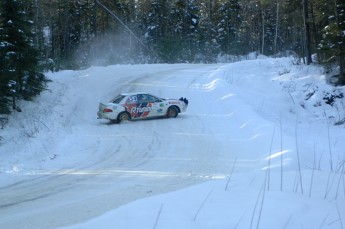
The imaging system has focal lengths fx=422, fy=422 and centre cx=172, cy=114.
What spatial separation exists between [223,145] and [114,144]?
3.90 m

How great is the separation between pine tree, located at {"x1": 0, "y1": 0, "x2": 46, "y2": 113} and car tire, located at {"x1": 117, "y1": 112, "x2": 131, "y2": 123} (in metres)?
5.93

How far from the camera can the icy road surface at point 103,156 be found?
28.3 feet

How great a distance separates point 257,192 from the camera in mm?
6727

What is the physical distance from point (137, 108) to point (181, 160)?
7.42m

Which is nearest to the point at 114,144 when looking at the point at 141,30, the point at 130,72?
the point at 130,72

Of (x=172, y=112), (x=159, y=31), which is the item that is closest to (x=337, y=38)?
(x=172, y=112)

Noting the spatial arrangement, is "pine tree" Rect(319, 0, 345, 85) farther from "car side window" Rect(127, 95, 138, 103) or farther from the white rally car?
"car side window" Rect(127, 95, 138, 103)

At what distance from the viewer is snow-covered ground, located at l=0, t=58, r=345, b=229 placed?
19.4ft

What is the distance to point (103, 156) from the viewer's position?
13.5 meters

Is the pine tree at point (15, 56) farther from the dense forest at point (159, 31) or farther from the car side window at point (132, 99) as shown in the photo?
the dense forest at point (159, 31)

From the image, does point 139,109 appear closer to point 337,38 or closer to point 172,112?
point 172,112

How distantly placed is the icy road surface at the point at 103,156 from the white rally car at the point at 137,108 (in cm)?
43

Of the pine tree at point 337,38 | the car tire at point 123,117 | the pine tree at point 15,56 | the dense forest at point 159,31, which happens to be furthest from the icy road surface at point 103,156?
the dense forest at point 159,31

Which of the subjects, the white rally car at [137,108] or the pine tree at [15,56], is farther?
the pine tree at [15,56]
